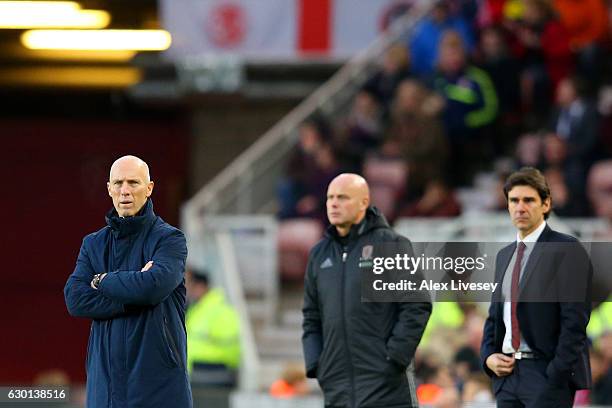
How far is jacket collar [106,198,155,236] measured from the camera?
771 centimetres

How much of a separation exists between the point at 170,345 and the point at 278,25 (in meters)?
11.6

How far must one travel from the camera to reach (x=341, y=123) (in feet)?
57.2

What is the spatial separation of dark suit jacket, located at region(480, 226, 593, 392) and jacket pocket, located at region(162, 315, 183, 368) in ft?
5.35

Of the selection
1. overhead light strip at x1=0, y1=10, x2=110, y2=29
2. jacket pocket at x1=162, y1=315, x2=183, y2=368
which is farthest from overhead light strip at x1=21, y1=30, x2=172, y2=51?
jacket pocket at x1=162, y1=315, x2=183, y2=368

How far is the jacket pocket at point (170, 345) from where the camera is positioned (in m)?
7.61

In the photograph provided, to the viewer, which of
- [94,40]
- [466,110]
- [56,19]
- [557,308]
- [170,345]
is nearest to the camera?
[170,345]

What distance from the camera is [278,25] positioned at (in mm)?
18906

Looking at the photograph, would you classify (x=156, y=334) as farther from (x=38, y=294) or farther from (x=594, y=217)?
(x=38, y=294)

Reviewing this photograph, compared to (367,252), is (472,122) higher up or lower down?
higher up

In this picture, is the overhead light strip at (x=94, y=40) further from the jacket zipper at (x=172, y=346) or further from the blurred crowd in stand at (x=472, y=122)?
the jacket zipper at (x=172, y=346)

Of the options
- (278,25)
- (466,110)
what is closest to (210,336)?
(466,110)

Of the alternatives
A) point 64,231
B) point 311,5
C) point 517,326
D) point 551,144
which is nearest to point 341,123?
point 311,5

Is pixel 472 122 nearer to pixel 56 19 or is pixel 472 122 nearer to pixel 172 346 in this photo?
pixel 56 19

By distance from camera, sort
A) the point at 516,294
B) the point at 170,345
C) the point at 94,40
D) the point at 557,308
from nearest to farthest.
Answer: the point at 170,345 → the point at 557,308 → the point at 516,294 → the point at 94,40
